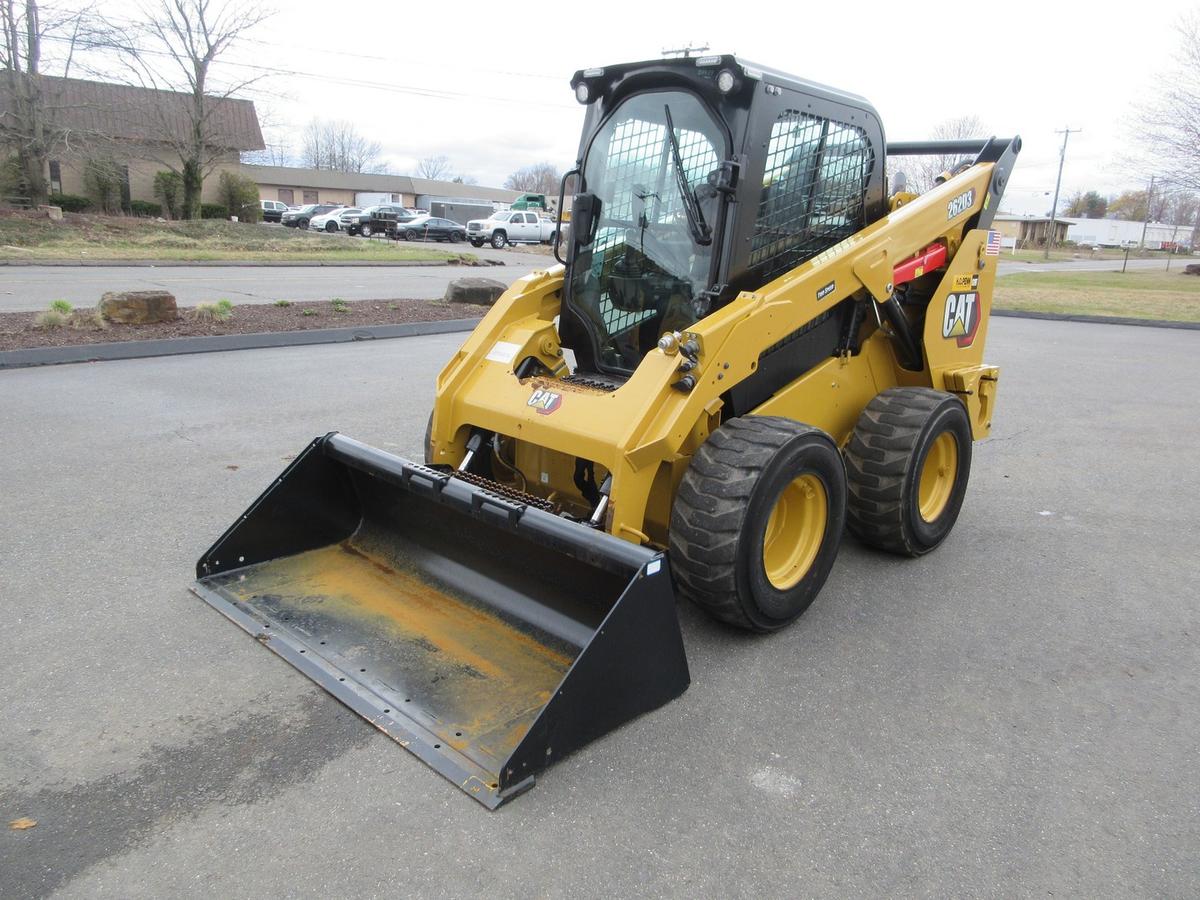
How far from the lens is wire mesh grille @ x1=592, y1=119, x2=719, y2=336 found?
13.5 ft

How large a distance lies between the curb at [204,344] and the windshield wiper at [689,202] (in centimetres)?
794

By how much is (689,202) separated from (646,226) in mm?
296

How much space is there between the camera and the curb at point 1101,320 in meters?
17.5

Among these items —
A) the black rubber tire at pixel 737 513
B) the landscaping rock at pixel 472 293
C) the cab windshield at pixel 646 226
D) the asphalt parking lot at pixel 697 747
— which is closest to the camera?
the asphalt parking lot at pixel 697 747

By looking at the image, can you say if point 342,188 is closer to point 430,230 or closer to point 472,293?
point 430,230

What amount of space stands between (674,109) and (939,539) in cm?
286

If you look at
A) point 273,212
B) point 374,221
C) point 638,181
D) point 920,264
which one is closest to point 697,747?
point 638,181

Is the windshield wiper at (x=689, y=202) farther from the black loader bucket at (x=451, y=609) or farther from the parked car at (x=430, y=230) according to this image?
the parked car at (x=430, y=230)

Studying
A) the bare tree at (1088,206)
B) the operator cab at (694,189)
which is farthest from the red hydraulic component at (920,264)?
the bare tree at (1088,206)

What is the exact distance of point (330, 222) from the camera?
4394 cm

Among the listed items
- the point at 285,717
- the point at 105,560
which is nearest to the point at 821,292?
the point at 285,717

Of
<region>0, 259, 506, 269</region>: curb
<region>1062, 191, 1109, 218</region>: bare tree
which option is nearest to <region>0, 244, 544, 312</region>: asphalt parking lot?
<region>0, 259, 506, 269</region>: curb

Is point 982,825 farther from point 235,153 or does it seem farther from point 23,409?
point 235,153

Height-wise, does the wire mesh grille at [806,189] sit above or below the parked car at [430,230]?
below
